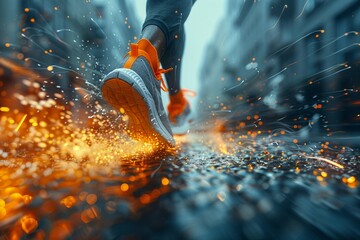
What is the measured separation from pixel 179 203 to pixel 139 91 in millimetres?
636

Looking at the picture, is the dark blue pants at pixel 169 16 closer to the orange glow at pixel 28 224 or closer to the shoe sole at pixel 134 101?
the shoe sole at pixel 134 101

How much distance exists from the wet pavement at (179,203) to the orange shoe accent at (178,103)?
1692mm

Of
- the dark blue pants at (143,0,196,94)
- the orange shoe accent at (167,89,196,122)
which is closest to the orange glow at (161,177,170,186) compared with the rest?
the dark blue pants at (143,0,196,94)

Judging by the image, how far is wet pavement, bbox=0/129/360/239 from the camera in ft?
1.12

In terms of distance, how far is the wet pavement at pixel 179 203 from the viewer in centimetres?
34

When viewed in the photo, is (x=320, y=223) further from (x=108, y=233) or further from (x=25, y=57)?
(x=25, y=57)

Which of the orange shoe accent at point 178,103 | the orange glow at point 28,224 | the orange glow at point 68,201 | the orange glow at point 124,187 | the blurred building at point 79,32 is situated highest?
the blurred building at point 79,32

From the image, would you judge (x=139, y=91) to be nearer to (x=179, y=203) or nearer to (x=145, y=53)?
(x=145, y=53)

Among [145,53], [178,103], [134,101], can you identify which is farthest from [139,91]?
[178,103]

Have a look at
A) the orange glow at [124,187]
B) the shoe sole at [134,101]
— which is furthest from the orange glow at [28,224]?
the shoe sole at [134,101]

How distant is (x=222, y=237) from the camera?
325mm

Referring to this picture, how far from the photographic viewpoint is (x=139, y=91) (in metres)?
0.99

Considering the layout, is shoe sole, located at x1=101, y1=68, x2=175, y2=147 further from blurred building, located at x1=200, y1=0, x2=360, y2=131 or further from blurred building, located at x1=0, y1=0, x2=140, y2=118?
blurred building, located at x1=200, y1=0, x2=360, y2=131

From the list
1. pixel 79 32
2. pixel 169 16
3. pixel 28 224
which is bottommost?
pixel 28 224
